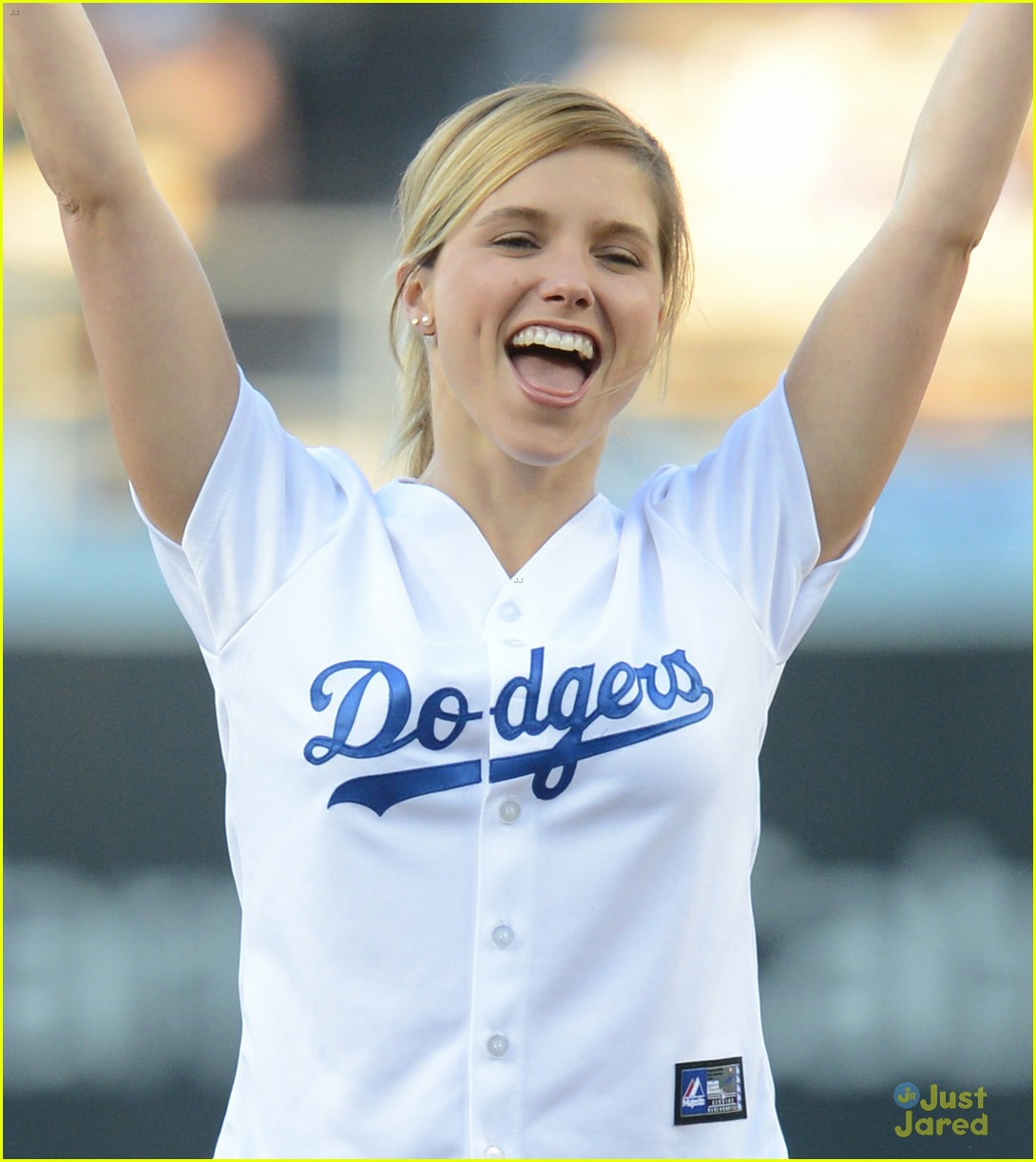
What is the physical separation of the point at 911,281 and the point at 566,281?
370 millimetres

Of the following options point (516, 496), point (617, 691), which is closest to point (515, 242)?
point (516, 496)

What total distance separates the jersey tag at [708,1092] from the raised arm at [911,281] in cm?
58

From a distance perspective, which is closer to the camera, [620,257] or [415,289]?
[620,257]

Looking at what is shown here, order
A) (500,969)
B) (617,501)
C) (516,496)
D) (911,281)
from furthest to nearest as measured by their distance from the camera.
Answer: (617,501) < (516,496) < (911,281) < (500,969)

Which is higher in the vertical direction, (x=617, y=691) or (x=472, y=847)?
(x=617, y=691)

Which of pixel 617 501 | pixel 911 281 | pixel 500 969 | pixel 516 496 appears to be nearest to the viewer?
pixel 500 969

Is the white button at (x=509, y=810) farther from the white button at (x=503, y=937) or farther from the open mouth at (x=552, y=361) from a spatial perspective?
the open mouth at (x=552, y=361)

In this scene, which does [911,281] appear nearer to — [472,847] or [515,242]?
[515,242]

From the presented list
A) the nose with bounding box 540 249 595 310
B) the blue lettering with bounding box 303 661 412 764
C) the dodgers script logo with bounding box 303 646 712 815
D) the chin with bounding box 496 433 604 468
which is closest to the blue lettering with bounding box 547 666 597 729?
the dodgers script logo with bounding box 303 646 712 815

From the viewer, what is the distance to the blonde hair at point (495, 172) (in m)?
1.80

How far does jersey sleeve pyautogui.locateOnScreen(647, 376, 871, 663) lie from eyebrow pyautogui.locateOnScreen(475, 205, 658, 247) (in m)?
0.25

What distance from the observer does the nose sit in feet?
5.77

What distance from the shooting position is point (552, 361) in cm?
180

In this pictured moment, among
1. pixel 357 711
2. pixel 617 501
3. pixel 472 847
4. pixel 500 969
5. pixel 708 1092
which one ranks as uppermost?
pixel 617 501
